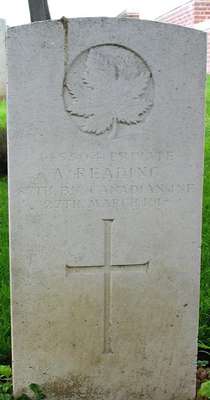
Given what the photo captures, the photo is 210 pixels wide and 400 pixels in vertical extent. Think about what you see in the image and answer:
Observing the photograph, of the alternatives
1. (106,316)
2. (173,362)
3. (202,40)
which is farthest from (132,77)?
(173,362)

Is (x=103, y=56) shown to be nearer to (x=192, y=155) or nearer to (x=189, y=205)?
(x=192, y=155)

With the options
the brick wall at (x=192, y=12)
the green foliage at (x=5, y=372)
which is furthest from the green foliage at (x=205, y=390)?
the brick wall at (x=192, y=12)

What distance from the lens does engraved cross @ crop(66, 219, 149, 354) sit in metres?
2.86

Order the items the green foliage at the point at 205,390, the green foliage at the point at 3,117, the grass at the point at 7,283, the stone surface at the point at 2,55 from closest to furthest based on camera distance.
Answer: the green foliage at the point at 205,390, the grass at the point at 7,283, the green foliage at the point at 3,117, the stone surface at the point at 2,55

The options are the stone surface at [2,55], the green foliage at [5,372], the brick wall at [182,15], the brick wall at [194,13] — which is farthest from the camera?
the brick wall at [182,15]

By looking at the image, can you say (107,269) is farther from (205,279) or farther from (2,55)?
(2,55)

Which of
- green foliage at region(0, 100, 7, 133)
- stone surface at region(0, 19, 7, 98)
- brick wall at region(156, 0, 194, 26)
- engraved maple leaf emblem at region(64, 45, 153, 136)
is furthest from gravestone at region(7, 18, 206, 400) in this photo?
brick wall at region(156, 0, 194, 26)

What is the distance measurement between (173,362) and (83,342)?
0.46m

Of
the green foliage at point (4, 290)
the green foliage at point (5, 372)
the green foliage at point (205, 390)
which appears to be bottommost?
the green foliage at point (205, 390)

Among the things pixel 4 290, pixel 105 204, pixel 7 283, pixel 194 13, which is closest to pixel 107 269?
pixel 105 204

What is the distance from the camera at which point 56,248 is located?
2826 millimetres

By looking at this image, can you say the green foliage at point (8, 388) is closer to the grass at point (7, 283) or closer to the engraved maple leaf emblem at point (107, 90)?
the grass at point (7, 283)

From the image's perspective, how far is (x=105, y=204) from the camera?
282cm

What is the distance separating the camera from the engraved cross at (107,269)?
2855 mm
